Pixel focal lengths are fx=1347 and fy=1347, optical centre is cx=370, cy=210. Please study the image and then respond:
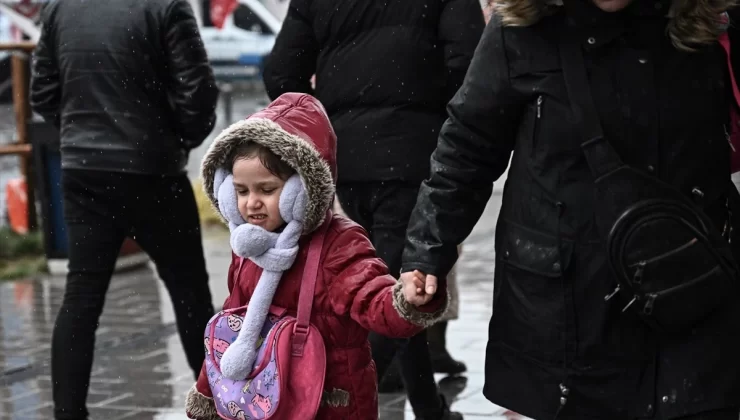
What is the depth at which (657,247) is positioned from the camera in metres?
3.17

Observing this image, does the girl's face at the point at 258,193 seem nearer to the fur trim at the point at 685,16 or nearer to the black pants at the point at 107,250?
the fur trim at the point at 685,16

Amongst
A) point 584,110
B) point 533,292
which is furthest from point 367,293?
point 584,110

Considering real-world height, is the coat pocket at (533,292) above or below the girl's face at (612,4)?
below

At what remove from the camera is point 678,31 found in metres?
3.29

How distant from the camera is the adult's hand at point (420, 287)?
3.48 metres

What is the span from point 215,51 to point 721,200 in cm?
3074

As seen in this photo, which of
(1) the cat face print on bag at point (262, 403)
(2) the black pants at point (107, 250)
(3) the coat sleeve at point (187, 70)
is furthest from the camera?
(3) the coat sleeve at point (187, 70)

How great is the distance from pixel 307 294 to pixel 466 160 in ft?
2.20

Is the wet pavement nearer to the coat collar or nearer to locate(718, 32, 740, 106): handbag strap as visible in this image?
locate(718, 32, 740, 106): handbag strap

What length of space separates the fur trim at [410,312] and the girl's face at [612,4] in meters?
0.89

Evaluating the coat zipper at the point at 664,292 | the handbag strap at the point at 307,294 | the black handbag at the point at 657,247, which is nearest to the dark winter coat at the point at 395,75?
the handbag strap at the point at 307,294

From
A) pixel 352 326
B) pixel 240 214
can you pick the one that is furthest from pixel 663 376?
pixel 240 214

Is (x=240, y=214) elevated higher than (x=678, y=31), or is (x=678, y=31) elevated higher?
(x=678, y=31)

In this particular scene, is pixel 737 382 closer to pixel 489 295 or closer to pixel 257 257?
pixel 257 257
